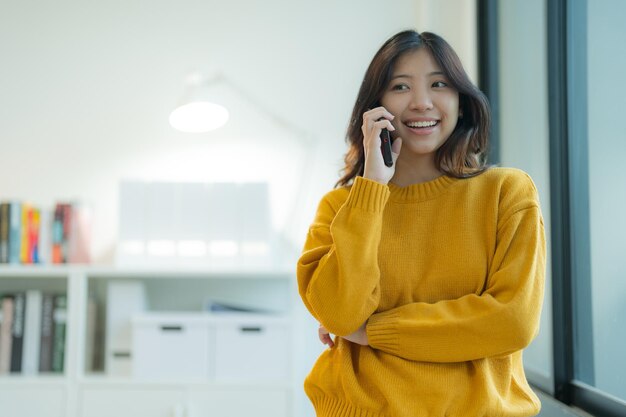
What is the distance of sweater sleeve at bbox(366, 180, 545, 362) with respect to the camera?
1.17 m

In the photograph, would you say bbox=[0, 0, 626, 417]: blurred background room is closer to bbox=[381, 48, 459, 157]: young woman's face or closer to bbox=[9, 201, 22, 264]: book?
bbox=[9, 201, 22, 264]: book

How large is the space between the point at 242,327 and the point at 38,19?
1514 millimetres

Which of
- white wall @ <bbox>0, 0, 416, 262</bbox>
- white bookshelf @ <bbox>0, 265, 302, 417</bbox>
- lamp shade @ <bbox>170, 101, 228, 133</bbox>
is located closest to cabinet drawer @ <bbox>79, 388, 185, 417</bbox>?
white bookshelf @ <bbox>0, 265, 302, 417</bbox>

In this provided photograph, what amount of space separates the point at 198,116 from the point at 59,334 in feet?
2.99

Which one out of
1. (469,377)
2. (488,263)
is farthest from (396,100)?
(469,377)

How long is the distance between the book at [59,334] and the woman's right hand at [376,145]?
166 centimetres

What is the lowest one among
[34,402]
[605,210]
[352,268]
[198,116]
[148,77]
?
[34,402]

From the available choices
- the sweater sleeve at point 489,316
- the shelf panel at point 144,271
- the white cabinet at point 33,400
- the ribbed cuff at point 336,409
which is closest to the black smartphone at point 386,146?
the sweater sleeve at point 489,316

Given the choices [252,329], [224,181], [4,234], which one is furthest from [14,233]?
[252,329]

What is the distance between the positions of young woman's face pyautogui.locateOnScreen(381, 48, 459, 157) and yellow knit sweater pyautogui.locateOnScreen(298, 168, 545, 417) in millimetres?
89

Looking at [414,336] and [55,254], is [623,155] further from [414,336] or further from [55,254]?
[55,254]

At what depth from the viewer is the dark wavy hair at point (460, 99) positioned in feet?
4.35

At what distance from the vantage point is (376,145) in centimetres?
129

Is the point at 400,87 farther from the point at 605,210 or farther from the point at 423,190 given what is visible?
the point at 605,210
